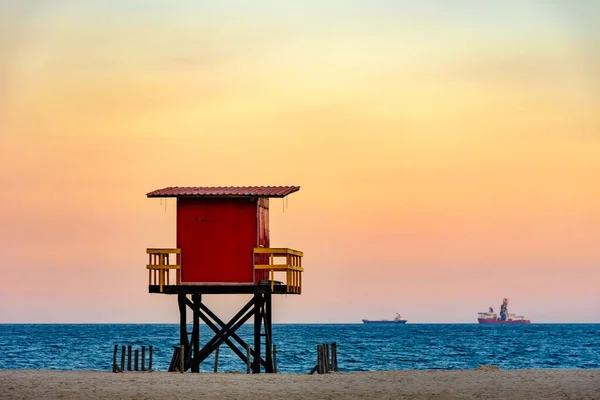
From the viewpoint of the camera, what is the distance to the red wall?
40.3 m

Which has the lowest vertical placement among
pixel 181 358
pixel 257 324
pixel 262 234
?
pixel 181 358

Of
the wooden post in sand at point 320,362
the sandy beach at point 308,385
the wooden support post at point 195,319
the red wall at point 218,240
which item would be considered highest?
the red wall at point 218,240

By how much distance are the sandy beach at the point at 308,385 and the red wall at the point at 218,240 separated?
4.00 metres

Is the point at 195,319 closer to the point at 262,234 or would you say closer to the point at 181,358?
the point at 181,358

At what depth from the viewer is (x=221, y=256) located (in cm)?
4031

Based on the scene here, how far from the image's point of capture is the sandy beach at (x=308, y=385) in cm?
3191

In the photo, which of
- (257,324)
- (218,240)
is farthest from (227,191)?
(257,324)

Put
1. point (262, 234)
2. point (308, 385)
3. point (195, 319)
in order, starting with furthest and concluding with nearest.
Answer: point (195, 319), point (262, 234), point (308, 385)

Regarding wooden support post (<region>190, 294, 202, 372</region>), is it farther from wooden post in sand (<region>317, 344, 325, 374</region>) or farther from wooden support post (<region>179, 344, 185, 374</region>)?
wooden post in sand (<region>317, 344, 325, 374</region>)

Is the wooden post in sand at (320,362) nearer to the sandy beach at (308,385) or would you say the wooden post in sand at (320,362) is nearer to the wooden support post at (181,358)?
the sandy beach at (308,385)

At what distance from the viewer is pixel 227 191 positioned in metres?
40.8

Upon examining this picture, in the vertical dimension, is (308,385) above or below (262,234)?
below

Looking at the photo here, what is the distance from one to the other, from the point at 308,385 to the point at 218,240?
26.4 ft

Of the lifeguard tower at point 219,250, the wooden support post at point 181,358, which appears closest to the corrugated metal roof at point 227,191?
the lifeguard tower at point 219,250
